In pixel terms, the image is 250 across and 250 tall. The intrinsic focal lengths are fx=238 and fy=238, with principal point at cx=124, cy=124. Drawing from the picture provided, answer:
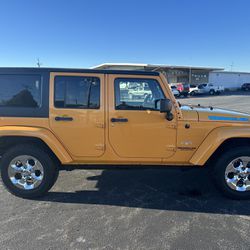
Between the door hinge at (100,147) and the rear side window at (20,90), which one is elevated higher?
the rear side window at (20,90)

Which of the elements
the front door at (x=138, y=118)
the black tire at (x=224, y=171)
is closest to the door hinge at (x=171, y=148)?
the front door at (x=138, y=118)

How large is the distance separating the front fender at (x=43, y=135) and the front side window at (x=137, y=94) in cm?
108

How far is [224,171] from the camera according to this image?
12.2ft

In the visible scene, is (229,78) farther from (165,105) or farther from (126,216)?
(126,216)

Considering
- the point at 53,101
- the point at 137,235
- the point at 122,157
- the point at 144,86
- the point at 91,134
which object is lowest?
the point at 137,235

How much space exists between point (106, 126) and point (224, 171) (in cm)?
197

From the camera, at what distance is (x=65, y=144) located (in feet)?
12.2

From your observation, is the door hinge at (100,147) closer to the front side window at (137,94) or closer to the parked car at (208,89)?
the front side window at (137,94)

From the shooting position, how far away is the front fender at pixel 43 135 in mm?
A: 3561

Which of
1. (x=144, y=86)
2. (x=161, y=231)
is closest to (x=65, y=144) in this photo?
(x=144, y=86)

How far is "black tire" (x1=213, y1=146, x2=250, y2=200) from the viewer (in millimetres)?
3684

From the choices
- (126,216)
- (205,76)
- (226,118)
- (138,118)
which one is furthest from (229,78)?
(126,216)

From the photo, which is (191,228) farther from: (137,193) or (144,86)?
(144,86)

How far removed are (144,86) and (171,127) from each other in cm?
76
